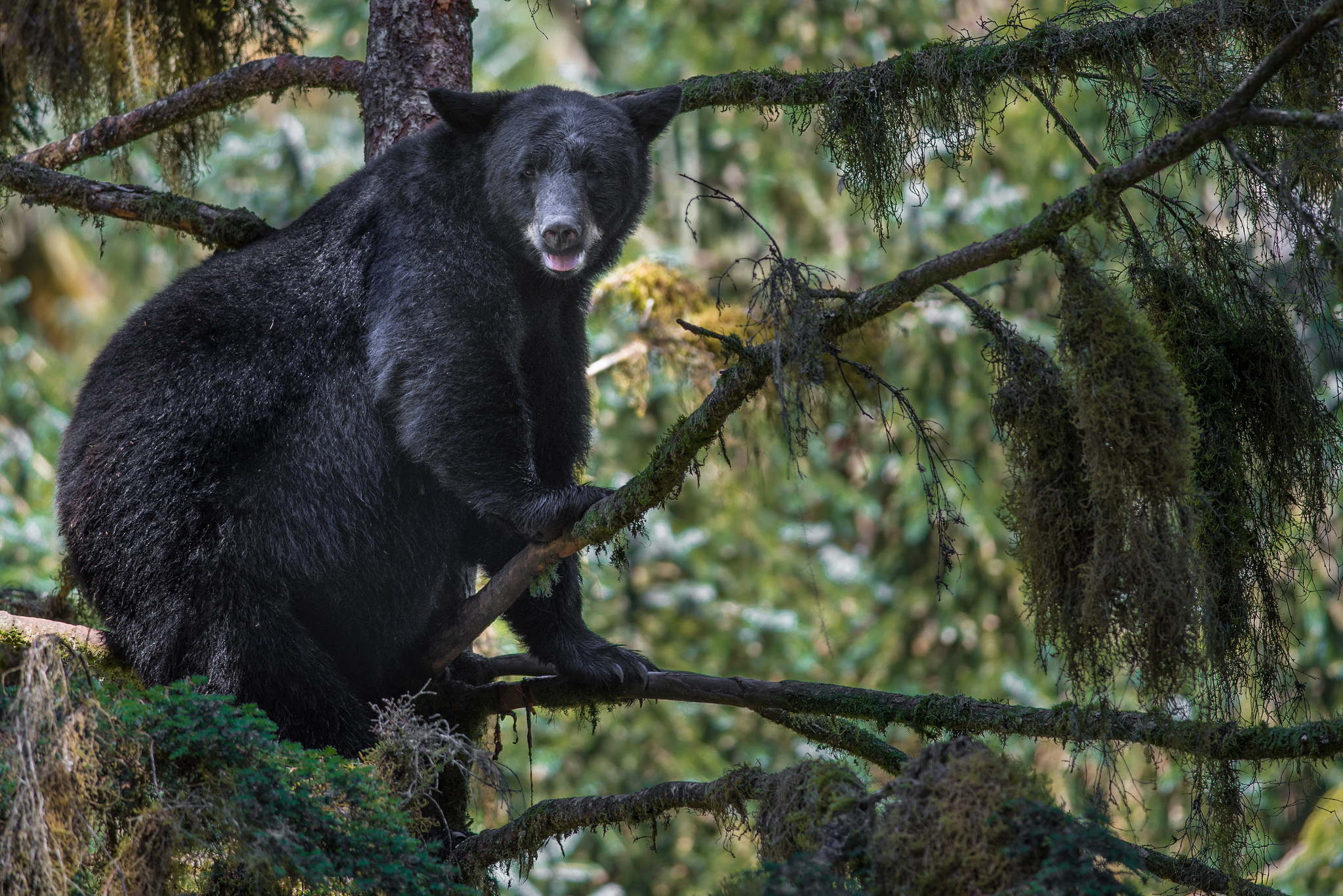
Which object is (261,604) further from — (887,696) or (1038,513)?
(1038,513)

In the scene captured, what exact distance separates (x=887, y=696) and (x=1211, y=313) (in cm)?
147

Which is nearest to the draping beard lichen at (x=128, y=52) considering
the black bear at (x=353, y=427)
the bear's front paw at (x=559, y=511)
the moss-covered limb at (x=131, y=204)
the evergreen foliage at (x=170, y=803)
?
the moss-covered limb at (x=131, y=204)

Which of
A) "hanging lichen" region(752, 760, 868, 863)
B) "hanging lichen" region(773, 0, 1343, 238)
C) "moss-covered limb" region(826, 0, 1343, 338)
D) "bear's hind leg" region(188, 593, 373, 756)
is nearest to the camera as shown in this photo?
"moss-covered limb" region(826, 0, 1343, 338)

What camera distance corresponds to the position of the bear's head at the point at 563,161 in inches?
156

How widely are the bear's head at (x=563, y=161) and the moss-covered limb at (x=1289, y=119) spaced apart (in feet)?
7.10

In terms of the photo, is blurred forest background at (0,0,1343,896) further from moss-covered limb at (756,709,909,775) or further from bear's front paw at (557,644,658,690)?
moss-covered limb at (756,709,909,775)

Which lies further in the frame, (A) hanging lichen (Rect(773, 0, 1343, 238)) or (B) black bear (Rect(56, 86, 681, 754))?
(B) black bear (Rect(56, 86, 681, 754))

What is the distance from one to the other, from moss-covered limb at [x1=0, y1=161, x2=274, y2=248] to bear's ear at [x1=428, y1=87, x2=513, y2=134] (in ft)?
3.32

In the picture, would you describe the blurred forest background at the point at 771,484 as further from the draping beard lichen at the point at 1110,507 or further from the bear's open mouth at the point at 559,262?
the draping beard lichen at the point at 1110,507

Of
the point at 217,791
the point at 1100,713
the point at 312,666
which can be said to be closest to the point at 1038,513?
the point at 1100,713

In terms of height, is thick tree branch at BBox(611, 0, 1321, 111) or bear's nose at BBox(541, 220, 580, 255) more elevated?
thick tree branch at BBox(611, 0, 1321, 111)

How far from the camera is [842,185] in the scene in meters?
3.81

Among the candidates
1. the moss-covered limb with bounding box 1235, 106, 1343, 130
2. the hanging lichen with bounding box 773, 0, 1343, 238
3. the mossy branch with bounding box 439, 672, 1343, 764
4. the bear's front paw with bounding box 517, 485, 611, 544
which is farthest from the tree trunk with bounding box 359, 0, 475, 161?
the moss-covered limb with bounding box 1235, 106, 1343, 130

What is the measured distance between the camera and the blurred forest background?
8.91 m
